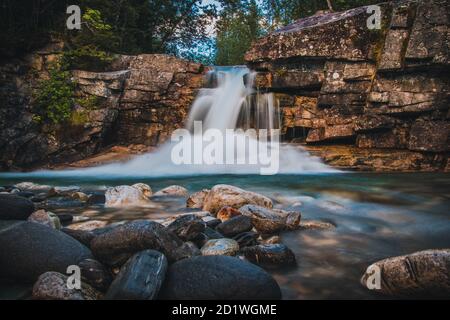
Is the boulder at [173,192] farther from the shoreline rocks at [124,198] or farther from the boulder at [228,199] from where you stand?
the boulder at [228,199]

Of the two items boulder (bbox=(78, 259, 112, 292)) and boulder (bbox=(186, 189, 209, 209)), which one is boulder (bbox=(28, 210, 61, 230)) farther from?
boulder (bbox=(186, 189, 209, 209))

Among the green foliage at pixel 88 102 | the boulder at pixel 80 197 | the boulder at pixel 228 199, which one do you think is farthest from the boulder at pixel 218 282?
the green foliage at pixel 88 102

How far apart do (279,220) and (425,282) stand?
1.92 meters

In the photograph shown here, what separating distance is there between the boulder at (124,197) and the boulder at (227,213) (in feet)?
6.31

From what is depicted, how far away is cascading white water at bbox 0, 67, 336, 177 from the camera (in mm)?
11055

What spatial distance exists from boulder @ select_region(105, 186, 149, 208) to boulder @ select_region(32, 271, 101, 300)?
10.8 feet

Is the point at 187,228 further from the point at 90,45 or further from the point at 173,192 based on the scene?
the point at 90,45

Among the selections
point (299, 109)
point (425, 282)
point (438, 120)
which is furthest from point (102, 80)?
point (425, 282)

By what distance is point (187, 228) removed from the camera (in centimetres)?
355

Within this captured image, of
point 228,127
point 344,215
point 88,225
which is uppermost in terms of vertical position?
point 228,127

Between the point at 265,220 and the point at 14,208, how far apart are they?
307 centimetres

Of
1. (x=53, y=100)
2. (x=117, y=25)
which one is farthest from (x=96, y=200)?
(x=117, y=25)

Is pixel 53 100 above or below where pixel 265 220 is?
above
